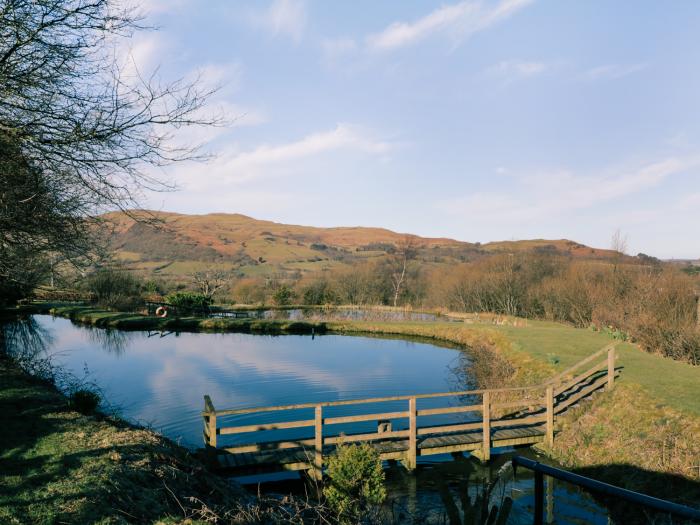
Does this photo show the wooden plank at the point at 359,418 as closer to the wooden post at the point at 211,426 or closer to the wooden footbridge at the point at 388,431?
the wooden footbridge at the point at 388,431

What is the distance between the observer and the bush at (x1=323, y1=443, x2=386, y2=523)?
8.63 m

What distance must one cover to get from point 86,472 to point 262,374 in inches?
601

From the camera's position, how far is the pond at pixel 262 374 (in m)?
11.7

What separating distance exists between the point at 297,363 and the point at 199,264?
7863cm

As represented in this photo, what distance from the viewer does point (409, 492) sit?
10977 millimetres

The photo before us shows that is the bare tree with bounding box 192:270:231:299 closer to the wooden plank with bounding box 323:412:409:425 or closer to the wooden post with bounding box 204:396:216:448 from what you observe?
the wooden post with bounding box 204:396:216:448

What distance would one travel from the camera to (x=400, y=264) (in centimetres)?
6319

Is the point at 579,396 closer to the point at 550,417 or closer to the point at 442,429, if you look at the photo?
the point at 550,417

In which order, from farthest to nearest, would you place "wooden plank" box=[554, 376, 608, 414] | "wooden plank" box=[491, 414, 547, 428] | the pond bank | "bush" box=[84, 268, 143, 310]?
"bush" box=[84, 268, 143, 310] → "wooden plank" box=[554, 376, 608, 414] → "wooden plank" box=[491, 414, 547, 428] → the pond bank

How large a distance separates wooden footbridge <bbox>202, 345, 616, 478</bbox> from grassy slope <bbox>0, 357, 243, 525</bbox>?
4.17ft

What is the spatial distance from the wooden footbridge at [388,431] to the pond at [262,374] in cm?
65

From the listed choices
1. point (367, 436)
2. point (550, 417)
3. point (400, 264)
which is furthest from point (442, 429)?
point (400, 264)

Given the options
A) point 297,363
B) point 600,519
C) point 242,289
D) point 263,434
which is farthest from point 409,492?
point 242,289

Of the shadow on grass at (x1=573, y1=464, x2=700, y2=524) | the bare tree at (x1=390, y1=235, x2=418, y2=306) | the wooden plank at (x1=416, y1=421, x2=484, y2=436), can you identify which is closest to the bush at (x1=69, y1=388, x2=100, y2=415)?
the wooden plank at (x1=416, y1=421, x2=484, y2=436)
